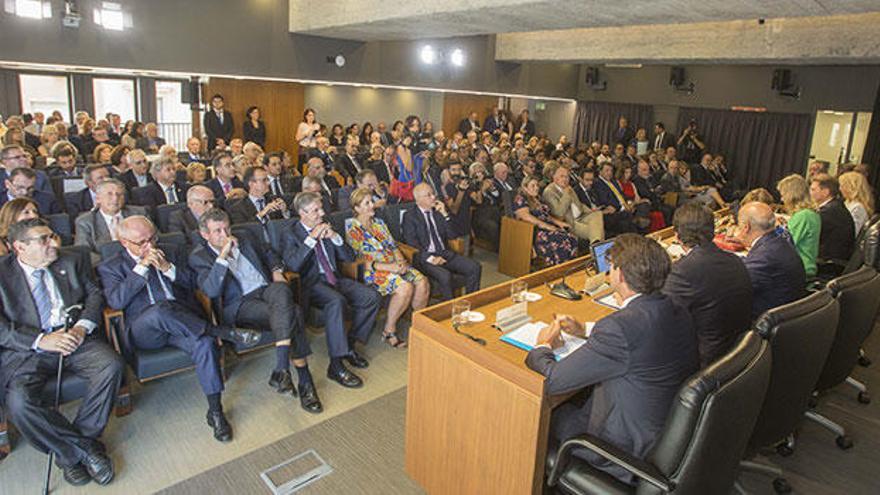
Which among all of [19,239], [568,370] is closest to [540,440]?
[568,370]

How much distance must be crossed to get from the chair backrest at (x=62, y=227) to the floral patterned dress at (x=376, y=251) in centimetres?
220

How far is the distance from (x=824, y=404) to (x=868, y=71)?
33.1 ft

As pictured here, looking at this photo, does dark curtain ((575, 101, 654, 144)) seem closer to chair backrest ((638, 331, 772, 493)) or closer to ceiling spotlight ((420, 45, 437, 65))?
ceiling spotlight ((420, 45, 437, 65))

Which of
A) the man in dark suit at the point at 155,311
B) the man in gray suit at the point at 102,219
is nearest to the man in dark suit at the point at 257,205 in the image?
the man in gray suit at the point at 102,219

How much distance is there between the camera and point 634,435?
6.91 feet

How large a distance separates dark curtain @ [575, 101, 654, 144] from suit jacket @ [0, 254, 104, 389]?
1379 cm

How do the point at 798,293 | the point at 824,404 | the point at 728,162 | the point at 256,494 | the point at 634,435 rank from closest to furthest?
the point at 634,435 < the point at 256,494 < the point at 798,293 < the point at 824,404 < the point at 728,162

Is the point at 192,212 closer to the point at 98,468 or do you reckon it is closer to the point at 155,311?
the point at 155,311

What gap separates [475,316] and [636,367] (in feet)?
3.39

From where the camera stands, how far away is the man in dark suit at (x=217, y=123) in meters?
9.69

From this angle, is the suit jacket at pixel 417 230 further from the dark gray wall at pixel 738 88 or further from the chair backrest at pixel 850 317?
the dark gray wall at pixel 738 88

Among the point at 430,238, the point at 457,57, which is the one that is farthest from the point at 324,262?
the point at 457,57

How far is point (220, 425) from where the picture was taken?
326 centimetres

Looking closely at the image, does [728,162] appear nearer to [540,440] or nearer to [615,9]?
[615,9]
